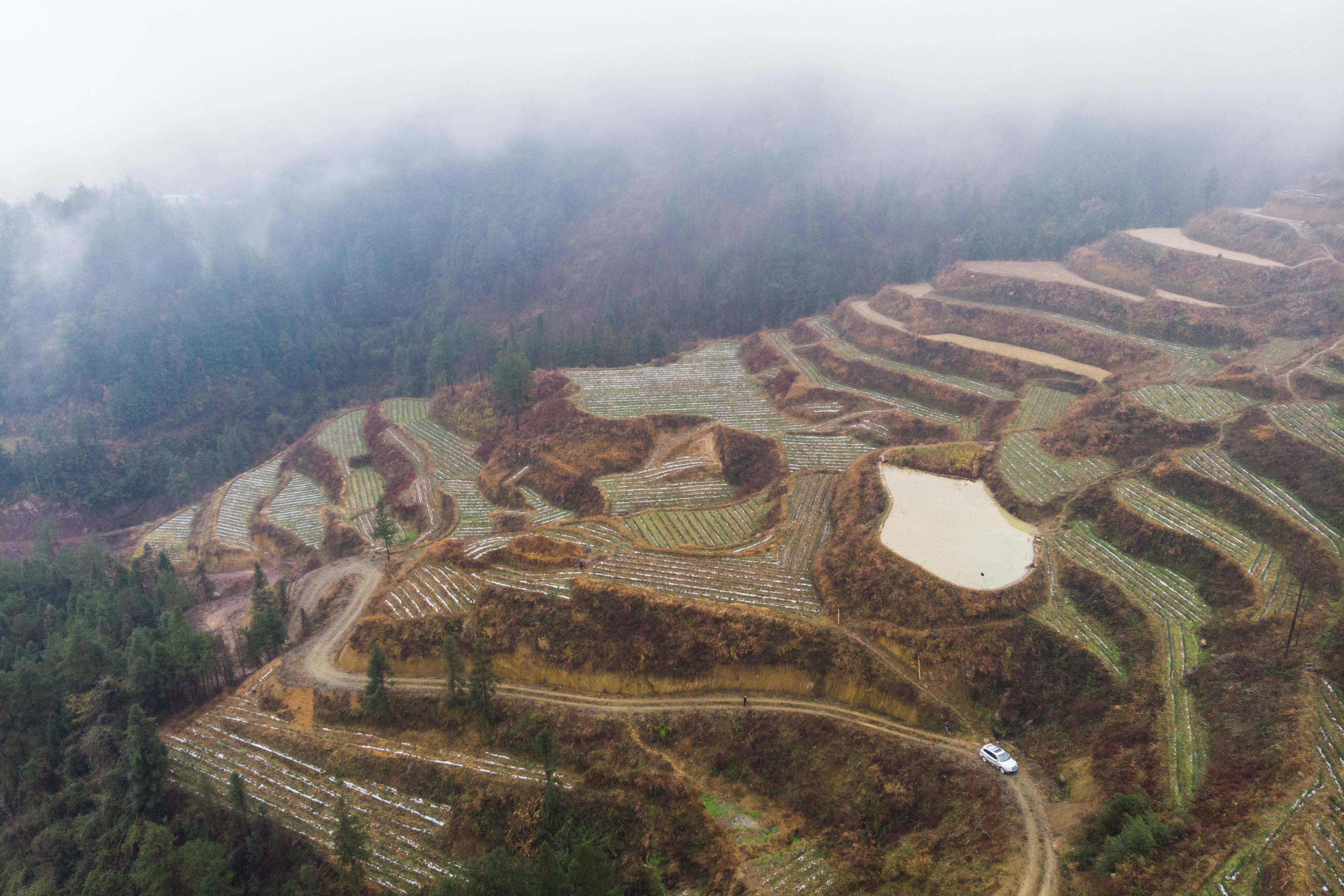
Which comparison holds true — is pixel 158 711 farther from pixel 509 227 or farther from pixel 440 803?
pixel 509 227

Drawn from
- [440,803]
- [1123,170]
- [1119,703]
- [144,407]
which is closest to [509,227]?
[144,407]

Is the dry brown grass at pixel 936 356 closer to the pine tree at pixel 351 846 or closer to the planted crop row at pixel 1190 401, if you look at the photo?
the planted crop row at pixel 1190 401

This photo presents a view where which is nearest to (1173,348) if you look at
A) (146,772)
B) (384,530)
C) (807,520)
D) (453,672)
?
(807,520)

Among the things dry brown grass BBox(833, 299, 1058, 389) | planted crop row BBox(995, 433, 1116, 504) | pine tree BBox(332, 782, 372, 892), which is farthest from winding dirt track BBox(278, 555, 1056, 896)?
dry brown grass BBox(833, 299, 1058, 389)

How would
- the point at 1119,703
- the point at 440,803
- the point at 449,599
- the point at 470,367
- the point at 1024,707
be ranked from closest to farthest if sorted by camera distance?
the point at 1119,703
the point at 1024,707
the point at 440,803
the point at 449,599
the point at 470,367

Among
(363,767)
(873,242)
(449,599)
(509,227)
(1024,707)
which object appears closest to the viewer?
(1024,707)

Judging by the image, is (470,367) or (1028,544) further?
(470,367)
